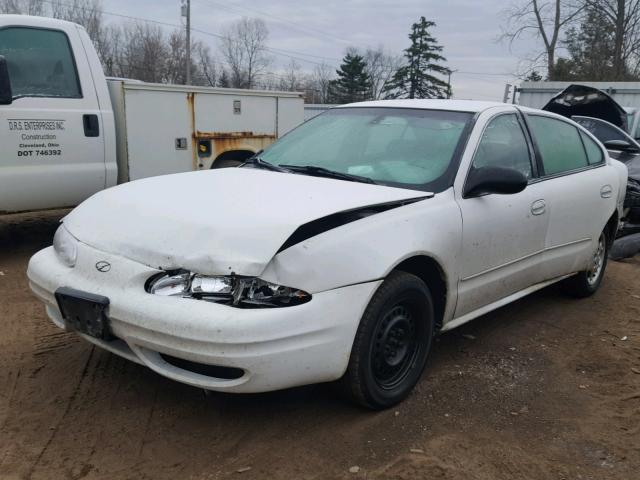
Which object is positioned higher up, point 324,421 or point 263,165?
point 263,165

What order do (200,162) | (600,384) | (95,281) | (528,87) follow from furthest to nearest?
1. (528,87)
2. (200,162)
3. (600,384)
4. (95,281)

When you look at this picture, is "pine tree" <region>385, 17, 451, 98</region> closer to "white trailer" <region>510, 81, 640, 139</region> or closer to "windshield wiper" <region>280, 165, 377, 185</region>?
"white trailer" <region>510, 81, 640, 139</region>

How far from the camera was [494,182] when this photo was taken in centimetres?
354

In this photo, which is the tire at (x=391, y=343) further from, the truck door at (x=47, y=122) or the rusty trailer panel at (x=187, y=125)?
the rusty trailer panel at (x=187, y=125)

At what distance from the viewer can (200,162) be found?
23.0 feet

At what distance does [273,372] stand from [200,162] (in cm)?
478

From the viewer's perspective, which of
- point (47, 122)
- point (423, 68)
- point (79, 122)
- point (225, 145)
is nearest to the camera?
point (47, 122)

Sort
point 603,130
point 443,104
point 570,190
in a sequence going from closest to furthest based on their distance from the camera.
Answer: point 443,104, point 570,190, point 603,130

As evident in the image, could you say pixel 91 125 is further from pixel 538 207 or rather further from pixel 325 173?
pixel 538 207

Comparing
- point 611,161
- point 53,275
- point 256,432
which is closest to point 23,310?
point 53,275

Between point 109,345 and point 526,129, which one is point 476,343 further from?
point 109,345

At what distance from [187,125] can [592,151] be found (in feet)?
13.8

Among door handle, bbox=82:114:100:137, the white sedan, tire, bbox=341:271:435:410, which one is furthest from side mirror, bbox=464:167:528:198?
door handle, bbox=82:114:100:137

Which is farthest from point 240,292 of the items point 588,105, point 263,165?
point 588,105
